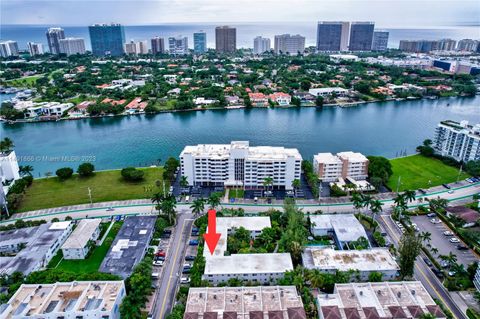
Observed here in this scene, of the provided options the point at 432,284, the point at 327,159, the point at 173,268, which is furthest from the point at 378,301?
the point at 327,159

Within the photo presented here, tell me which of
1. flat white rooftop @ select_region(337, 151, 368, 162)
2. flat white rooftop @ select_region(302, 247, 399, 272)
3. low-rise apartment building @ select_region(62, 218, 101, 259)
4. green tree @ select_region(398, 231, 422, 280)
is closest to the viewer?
green tree @ select_region(398, 231, 422, 280)

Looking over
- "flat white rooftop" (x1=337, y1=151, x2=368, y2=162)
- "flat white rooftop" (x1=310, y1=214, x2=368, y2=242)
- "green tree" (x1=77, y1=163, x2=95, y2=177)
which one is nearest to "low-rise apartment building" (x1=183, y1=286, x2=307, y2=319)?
"flat white rooftop" (x1=310, y1=214, x2=368, y2=242)

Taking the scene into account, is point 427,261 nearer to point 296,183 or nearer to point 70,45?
point 296,183

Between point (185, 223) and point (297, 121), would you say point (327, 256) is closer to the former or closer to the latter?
point (185, 223)

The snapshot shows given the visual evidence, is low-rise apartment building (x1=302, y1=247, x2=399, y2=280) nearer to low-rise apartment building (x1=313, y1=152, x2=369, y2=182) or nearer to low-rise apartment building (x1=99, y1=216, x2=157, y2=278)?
low-rise apartment building (x1=99, y1=216, x2=157, y2=278)

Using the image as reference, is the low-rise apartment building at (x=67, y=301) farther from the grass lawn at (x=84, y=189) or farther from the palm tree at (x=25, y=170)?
the palm tree at (x=25, y=170)

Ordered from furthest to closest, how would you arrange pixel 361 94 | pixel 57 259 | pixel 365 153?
1. pixel 361 94
2. pixel 365 153
3. pixel 57 259

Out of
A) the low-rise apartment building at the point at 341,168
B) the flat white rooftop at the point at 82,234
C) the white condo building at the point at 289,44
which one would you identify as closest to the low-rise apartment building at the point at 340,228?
the low-rise apartment building at the point at 341,168

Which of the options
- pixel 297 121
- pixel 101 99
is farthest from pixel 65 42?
pixel 297 121
